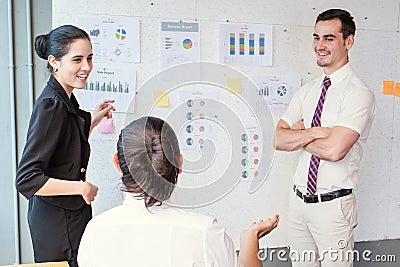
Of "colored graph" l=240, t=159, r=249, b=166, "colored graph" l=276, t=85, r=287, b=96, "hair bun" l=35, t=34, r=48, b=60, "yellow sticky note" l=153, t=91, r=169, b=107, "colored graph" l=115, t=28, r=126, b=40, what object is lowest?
"colored graph" l=240, t=159, r=249, b=166

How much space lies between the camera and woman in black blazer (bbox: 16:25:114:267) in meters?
1.63

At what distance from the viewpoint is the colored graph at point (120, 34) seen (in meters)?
2.58

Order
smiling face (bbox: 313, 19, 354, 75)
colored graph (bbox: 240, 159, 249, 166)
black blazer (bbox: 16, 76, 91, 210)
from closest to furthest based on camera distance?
black blazer (bbox: 16, 76, 91, 210) → smiling face (bbox: 313, 19, 354, 75) → colored graph (bbox: 240, 159, 249, 166)

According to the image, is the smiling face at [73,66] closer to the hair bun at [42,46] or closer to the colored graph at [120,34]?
the hair bun at [42,46]

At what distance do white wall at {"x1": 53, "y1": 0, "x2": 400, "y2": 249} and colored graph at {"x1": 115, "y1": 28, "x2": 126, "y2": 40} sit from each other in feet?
0.29

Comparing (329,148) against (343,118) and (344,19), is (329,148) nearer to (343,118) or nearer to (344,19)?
(343,118)

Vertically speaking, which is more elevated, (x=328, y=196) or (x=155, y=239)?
(x=155, y=239)

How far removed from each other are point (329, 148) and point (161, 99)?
3.19 feet

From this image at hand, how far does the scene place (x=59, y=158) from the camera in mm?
1727

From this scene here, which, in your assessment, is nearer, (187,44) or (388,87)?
(187,44)

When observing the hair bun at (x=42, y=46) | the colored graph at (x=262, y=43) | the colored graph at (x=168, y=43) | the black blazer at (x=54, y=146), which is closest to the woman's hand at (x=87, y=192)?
the black blazer at (x=54, y=146)

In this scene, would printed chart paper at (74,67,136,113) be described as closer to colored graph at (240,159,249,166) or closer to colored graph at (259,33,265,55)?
colored graph at (240,159,249,166)


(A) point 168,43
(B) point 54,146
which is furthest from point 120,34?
(B) point 54,146

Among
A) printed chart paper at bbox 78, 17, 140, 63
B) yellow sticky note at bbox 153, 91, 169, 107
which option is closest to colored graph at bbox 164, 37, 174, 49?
printed chart paper at bbox 78, 17, 140, 63
